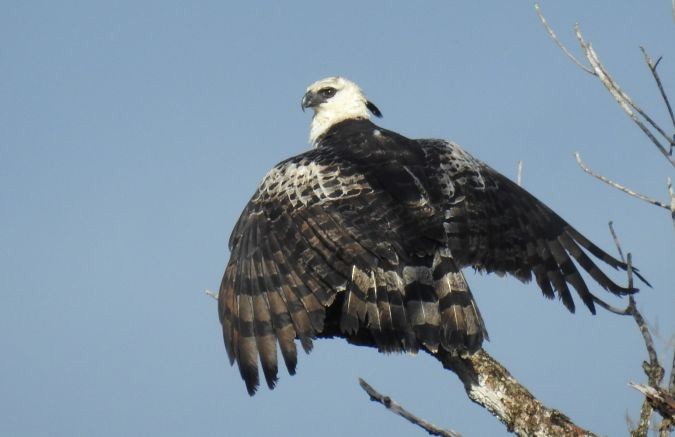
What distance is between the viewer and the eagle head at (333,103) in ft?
36.0

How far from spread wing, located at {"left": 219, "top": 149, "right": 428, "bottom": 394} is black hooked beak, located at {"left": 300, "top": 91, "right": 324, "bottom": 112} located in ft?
8.53

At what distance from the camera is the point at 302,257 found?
770 cm

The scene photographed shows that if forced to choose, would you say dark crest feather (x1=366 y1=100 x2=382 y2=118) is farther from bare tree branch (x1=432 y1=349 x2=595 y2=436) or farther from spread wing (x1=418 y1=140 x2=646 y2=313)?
bare tree branch (x1=432 y1=349 x2=595 y2=436)

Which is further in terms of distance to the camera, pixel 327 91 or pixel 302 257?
pixel 327 91

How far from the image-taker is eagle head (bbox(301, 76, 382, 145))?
36.0 ft

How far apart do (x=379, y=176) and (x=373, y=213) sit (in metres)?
0.50

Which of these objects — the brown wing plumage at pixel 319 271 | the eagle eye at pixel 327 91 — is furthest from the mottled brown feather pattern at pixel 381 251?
the eagle eye at pixel 327 91

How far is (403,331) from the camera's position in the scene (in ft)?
23.0

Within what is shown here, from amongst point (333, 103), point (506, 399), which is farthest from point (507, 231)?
point (333, 103)

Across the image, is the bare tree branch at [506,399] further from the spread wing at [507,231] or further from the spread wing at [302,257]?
the spread wing at [507,231]

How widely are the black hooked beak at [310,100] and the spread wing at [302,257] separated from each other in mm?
2600

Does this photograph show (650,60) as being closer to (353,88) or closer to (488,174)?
(488,174)

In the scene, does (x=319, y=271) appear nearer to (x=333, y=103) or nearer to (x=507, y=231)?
(x=507, y=231)

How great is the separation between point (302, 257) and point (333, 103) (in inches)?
146
